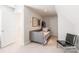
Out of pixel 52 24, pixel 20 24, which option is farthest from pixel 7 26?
pixel 52 24

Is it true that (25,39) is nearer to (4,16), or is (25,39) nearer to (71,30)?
(4,16)

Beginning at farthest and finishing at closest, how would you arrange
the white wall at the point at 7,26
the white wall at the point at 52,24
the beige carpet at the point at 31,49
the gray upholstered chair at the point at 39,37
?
the white wall at the point at 52,24
the gray upholstered chair at the point at 39,37
the white wall at the point at 7,26
the beige carpet at the point at 31,49

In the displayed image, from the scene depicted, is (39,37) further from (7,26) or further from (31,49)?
(7,26)

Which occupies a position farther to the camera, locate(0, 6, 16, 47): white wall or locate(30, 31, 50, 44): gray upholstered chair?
locate(30, 31, 50, 44): gray upholstered chair

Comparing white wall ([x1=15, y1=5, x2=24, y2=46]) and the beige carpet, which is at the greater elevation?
white wall ([x1=15, y1=5, x2=24, y2=46])

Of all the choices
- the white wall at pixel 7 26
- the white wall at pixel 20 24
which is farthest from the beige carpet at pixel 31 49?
the white wall at pixel 20 24

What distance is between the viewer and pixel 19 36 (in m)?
4.67

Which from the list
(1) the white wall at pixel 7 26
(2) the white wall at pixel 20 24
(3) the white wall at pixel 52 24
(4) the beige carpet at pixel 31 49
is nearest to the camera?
(4) the beige carpet at pixel 31 49

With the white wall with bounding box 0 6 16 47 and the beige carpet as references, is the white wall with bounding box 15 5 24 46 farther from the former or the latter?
the beige carpet

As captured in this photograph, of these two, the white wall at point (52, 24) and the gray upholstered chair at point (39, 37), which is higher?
the white wall at point (52, 24)

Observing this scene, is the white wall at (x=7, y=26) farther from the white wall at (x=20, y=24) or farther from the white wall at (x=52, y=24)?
the white wall at (x=52, y=24)

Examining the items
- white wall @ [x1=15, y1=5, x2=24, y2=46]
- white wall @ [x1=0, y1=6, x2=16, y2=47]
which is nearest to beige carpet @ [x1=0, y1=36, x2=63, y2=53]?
white wall @ [x1=0, y1=6, x2=16, y2=47]

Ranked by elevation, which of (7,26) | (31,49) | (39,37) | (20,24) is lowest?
(31,49)

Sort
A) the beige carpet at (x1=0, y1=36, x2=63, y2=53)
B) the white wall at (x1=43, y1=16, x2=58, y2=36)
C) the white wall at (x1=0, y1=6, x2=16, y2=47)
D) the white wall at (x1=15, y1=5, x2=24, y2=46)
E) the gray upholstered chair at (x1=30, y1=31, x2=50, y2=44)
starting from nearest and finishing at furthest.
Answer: the beige carpet at (x1=0, y1=36, x2=63, y2=53), the white wall at (x1=0, y1=6, x2=16, y2=47), the white wall at (x1=15, y1=5, x2=24, y2=46), the gray upholstered chair at (x1=30, y1=31, x2=50, y2=44), the white wall at (x1=43, y1=16, x2=58, y2=36)
